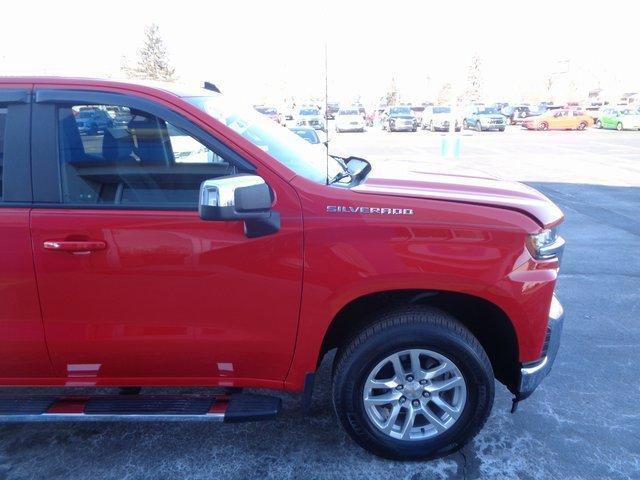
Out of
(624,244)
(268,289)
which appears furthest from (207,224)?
(624,244)

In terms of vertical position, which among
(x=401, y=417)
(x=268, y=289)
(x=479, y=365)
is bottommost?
(x=401, y=417)

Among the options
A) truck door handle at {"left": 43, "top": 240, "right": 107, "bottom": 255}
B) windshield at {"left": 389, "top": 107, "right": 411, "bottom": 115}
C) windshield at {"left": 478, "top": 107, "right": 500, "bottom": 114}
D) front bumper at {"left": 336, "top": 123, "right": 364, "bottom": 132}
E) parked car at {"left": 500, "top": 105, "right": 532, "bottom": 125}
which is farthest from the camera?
parked car at {"left": 500, "top": 105, "right": 532, "bottom": 125}

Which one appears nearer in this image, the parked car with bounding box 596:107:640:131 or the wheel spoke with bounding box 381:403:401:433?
the wheel spoke with bounding box 381:403:401:433

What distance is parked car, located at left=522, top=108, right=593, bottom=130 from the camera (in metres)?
37.9

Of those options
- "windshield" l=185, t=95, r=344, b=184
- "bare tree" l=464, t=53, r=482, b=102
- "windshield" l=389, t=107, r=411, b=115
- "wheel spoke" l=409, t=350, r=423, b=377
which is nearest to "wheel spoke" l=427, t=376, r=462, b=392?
"wheel spoke" l=409, t=350, r=423, b=377

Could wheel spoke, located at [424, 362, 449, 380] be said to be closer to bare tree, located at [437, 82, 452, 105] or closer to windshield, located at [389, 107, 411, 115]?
windshield, located at [389, 107, 411, 115]

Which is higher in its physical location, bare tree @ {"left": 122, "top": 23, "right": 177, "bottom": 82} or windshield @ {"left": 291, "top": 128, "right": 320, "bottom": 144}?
bare tree @ {"left": 122, "top": 23, "right": 177, "bottom": 82}

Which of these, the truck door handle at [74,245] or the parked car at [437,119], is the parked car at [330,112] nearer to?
the truck door handle at [74,245]

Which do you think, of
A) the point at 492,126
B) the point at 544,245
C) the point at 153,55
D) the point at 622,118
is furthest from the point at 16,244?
the point at 153,55

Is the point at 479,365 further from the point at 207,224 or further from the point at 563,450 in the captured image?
the point at 207,224

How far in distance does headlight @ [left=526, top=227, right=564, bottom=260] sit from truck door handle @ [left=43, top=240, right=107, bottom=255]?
81.6 inches

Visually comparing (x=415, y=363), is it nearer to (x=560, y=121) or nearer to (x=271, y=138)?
(x=271, y=138)

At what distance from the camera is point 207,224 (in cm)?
259

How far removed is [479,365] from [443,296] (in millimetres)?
402
